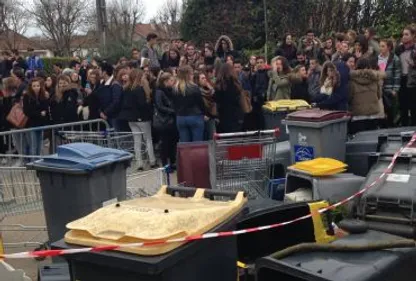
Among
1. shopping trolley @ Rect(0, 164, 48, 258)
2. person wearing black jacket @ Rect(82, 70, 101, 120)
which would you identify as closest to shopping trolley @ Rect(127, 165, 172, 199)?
shopping trolley @ Rect(0, 164, 48, 258)

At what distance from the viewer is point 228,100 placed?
9.97m

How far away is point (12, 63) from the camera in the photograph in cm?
1819

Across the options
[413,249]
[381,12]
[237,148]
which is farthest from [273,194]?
[381,12]

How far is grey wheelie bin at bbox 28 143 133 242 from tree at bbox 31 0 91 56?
47391 mm

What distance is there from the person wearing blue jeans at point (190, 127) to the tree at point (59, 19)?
43871 millimetres

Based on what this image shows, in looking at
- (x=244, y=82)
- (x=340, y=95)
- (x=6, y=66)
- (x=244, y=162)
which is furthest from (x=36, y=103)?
(x=6, y=66)

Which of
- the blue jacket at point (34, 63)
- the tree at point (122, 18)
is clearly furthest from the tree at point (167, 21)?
the blue jacket at point (34, 63)

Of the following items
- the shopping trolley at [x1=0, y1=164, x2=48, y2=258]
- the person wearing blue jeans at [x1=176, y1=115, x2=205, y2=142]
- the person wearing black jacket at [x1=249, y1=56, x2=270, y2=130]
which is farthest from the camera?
the person wearing black jacket at [x1=249, y1=56, x2=270, y2=130]

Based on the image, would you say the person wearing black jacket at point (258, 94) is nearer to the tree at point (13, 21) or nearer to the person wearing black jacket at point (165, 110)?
the person wearing black jacket at point (165, 110)

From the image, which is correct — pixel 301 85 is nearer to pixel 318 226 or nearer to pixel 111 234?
pixel 318 226

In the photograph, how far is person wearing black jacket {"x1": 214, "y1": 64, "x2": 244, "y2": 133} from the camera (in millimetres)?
9836

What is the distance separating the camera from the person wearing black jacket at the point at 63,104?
10891 mm

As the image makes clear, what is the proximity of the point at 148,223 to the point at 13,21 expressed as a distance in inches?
2196

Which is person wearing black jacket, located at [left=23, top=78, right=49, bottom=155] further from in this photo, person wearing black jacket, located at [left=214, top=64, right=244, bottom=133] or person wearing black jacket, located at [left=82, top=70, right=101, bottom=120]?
person wearing black jacket, located at [left=214, top=64, right=244, bottom=133]
